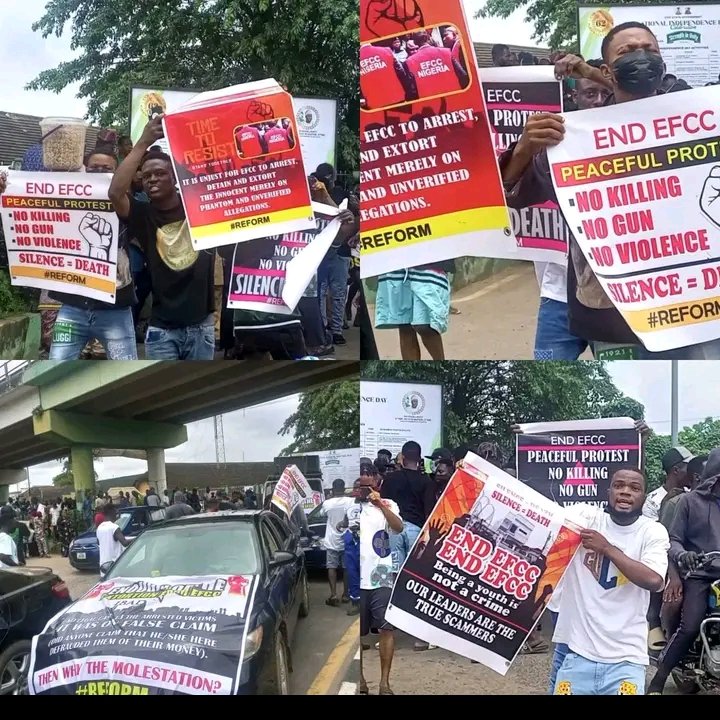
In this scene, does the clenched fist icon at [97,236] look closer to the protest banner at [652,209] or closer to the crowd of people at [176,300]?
the crowd of people at [176,300]

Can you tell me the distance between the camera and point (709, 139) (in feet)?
12.8

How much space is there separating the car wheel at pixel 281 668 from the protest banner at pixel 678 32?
302 cm

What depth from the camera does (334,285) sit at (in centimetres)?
424

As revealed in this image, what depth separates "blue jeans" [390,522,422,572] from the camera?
4.14 metres

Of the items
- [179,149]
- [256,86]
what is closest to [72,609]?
[179,149]

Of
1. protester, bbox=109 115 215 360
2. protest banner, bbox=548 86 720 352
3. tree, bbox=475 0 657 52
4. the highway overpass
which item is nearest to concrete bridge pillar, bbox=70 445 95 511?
the highway overpass

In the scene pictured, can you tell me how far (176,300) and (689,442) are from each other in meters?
2.60

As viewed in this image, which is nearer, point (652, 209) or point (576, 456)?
point (652, 209)

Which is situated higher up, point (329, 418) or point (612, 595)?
point (329, 418)

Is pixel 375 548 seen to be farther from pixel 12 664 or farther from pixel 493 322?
pixel 12 664

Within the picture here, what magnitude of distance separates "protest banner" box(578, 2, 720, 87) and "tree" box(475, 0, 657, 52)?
0.12 m

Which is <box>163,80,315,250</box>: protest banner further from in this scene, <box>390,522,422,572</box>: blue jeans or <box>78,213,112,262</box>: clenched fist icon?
<box>390,522,422,572</box>: blue jeans

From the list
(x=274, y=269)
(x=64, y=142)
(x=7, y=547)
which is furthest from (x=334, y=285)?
(x=7, y=547)

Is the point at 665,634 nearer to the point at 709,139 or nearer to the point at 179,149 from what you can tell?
the point at 709,139
